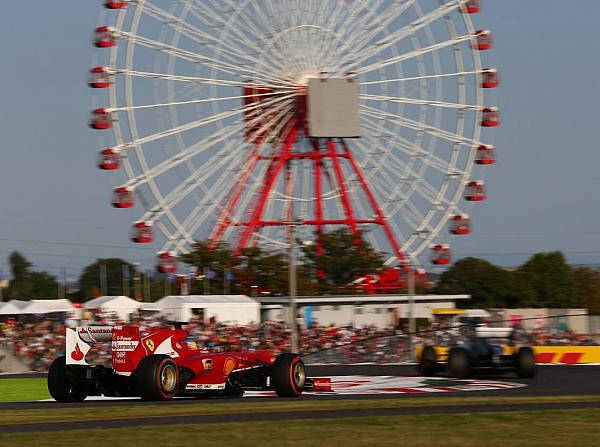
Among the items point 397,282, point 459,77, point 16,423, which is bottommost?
point 16,423

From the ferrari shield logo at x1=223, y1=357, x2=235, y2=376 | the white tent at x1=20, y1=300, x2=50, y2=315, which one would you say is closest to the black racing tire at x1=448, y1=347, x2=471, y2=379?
the ferrari shield logo at x1=223, y1=357, x2=235, y2=376

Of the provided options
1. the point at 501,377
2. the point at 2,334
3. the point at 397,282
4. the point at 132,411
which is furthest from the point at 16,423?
the point at 397,282

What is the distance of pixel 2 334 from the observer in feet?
136

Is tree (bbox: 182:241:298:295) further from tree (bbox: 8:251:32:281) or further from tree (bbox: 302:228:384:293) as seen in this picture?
tree (bbox: 8:251:32:281)

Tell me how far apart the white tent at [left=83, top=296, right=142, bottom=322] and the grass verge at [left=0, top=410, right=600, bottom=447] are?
1198 inches

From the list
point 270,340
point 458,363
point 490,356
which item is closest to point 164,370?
point 458,363

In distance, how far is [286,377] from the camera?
71.4ft

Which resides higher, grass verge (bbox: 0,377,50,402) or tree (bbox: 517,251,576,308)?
tree (bbox: 517,251,576,308)

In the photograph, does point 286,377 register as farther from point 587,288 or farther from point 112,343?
point 587,288

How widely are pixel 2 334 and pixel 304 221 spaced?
1972cm

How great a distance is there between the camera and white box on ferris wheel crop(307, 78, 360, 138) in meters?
55.0

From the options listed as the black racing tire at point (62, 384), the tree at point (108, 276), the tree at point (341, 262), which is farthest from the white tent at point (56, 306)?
the tree at point (108, 276)

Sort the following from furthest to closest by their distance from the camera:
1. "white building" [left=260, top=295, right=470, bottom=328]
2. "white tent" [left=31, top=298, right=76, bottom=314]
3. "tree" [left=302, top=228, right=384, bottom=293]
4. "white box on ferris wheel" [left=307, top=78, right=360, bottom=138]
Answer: "tree" [left=302, top=228, right=384, bottom=293] < "white building" [left=260, top=295, right=470, bottom=328] < "white box on ferris wheel" [left=307, top=78, right=360, bottom=138] < "white tent" [left=31, top=298, right=76, bottom=314]

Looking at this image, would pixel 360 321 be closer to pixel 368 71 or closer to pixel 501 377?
pixel 368 71
